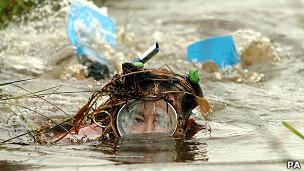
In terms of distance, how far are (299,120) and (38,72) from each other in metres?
3.08

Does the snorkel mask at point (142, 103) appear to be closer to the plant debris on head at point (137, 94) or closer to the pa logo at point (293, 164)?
the plant debris on head at point (137, 94)

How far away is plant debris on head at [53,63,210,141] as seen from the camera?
2594 millimetres

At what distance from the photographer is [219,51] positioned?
5.82 m

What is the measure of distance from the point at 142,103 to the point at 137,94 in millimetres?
70

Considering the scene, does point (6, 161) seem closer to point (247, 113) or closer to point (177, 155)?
point (177, 155)

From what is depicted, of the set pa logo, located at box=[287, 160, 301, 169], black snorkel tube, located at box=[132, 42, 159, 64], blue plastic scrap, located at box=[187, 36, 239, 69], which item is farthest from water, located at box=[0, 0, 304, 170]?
black snorkel tube, located at box=[132, 42, 159, 64]

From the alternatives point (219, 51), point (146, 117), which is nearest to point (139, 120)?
point (146, 117)

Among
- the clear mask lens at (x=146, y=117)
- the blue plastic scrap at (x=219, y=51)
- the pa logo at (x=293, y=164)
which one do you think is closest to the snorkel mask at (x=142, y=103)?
the clear mask lens at (x=146, y=117)

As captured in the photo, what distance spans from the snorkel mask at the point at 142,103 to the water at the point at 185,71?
0.08 meters

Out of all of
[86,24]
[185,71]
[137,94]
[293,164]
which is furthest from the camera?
[86,24]

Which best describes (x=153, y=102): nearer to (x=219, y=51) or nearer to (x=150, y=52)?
(x=150, y=52)

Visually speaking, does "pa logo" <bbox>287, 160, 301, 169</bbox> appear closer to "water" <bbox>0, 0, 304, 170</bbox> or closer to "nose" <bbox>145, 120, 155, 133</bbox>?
"water" <bbox>0, 0, 304, 170</bbox>

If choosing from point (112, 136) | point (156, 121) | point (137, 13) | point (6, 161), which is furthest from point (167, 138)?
point (137, 13)

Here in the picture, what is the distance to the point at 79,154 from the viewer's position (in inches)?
95.3
